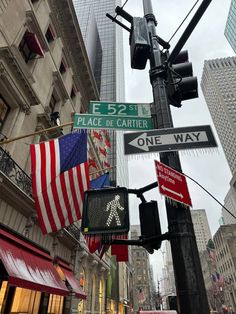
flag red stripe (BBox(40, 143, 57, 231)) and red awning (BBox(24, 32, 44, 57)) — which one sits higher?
red awning (BBox(24, 32, 44, 57))

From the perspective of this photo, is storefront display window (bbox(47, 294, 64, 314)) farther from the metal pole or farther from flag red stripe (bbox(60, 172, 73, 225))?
the metal pole

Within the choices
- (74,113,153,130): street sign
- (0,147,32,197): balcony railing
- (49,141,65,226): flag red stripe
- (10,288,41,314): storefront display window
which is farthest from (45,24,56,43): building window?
(10,288,41,314): storefront display window

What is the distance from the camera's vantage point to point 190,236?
124 inches

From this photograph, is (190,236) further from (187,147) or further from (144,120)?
(144,120)

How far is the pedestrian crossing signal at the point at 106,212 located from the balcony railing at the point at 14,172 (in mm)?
7631

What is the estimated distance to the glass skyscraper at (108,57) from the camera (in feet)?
218

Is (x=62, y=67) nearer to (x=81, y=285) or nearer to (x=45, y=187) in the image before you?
(x=45, y=187)

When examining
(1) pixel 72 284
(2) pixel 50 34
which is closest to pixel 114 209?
(1) pixel 72 284

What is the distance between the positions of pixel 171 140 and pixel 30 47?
13277mm

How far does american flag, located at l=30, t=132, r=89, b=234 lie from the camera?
9.27 meters

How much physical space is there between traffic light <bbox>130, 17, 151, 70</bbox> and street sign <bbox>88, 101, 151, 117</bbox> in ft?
3.09

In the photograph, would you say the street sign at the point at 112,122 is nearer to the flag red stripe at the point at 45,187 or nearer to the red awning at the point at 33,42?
the flag red stripe at the point at 45,187

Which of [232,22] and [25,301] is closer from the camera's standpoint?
[25,301]

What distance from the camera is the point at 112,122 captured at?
5082 millimetres
